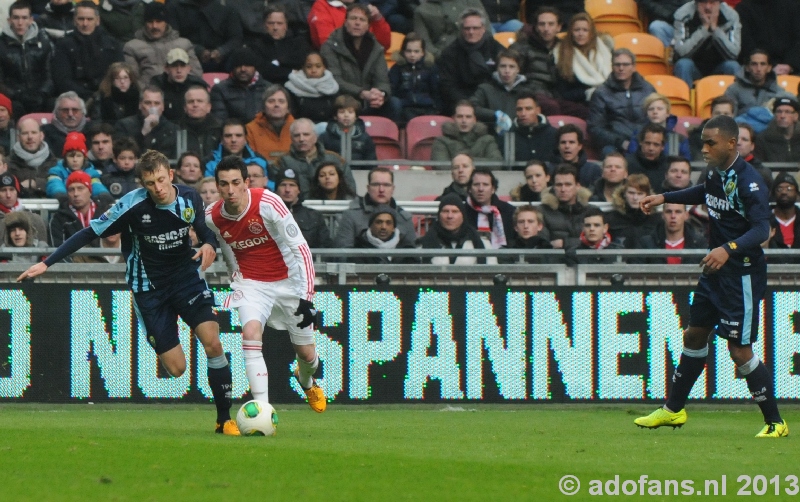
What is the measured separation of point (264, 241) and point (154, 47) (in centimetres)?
828

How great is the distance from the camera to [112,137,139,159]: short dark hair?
49.9ft

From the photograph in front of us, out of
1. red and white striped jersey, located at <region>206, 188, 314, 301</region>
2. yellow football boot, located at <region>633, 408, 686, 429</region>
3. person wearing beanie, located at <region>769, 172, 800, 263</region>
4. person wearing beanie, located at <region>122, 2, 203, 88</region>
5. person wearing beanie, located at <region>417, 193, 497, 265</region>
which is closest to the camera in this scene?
red and white striped jersey, located at <region>206, 188, 314, 301</region>

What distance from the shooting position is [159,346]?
9.91 meters

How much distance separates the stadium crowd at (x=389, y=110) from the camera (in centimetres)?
1420

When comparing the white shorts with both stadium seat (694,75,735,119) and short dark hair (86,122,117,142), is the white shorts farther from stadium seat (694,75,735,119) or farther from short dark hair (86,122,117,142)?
stadium seat (694,75,735,119)

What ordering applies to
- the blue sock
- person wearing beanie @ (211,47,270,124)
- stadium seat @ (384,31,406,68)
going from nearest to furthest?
the blue sock → person wearing beanie @ (211,47,270,124) → stadium seat @ (384,31,406,68)

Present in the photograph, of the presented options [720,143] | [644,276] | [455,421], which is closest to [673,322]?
[644,276]

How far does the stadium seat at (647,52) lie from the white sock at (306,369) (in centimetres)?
1014

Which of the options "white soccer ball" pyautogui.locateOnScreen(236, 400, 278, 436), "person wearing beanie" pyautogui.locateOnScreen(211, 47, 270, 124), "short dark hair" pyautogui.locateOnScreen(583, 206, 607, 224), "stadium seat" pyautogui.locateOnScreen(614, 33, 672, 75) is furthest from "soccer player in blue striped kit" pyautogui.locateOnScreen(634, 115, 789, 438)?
"stadium seat" pyautogui.locateOnScreen(614, 33, 672, 75)

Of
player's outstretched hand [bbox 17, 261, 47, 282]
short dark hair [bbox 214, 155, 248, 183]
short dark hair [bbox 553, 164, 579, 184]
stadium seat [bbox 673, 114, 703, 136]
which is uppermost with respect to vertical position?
stadium seat [bbox 673, 114, 703, 136]

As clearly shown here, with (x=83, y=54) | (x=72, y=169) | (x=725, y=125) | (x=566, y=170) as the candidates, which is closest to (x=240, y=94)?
(x=83, y=54)

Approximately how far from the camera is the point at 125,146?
15.2 metres

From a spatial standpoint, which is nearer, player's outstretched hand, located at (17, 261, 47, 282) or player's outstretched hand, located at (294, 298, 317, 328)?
player's outstretched hand, located at (17, 261, 47, 282)

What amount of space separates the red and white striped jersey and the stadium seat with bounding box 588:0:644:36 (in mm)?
11283
